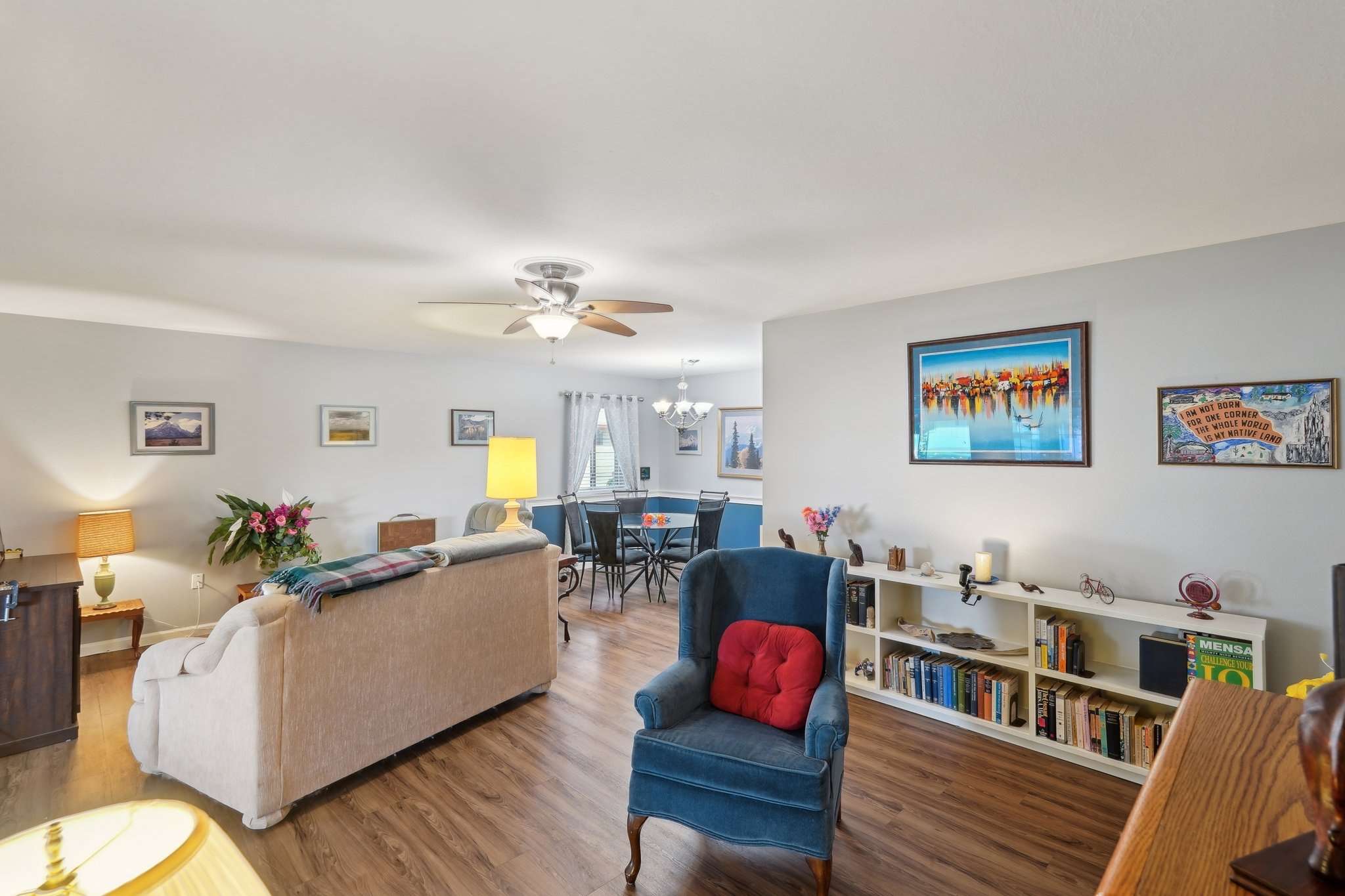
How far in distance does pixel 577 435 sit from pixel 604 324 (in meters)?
4.08

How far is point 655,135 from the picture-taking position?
1853mm

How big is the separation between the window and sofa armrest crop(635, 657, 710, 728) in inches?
204

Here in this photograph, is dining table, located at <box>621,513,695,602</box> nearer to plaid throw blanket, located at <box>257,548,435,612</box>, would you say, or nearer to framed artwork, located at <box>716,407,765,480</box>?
framed artwork, located at <box>716,407,765,480</box>

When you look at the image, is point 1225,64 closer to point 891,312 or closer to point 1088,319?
point 1088,319

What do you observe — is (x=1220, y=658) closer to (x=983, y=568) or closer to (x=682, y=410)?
(x=983, y=568)

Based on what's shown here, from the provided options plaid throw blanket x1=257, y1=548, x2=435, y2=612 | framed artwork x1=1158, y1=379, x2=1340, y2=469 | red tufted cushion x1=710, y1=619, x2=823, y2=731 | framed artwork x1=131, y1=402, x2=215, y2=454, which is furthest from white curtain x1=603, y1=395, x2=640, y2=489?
framed artwork x1=1158, y1=379, x2=1340, y2=469

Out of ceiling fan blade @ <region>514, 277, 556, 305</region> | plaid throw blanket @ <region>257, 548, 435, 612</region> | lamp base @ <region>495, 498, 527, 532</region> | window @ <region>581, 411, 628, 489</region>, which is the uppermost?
Result: ceiling fan blade @ <region>514, 277, 556, 305</region>

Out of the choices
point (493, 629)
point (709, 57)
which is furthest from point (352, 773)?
point (709, 57)

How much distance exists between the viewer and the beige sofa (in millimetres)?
2436

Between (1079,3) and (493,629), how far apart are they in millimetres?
3366

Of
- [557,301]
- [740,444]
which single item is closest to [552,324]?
[557,301]

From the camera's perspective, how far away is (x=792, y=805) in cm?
199

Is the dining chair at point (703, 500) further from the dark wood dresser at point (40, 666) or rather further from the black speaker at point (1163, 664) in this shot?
the dark wood dresser at point (40, 666)

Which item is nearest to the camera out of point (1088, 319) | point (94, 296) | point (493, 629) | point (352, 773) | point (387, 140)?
point (387, 140)
